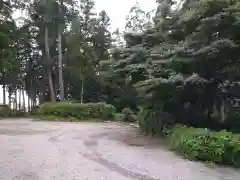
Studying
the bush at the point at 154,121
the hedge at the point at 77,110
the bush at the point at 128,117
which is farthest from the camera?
the bush at the point at 128,117

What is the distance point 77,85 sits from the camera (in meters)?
27.8

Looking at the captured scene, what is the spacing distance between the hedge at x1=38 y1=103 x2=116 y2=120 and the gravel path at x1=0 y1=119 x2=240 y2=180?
841 centimetres

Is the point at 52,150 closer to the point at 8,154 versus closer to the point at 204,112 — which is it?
the point at 8,154

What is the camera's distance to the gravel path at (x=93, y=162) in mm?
5671

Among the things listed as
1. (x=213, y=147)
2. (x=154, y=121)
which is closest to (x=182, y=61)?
(x=154, y=121)

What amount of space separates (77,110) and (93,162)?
1159 cm

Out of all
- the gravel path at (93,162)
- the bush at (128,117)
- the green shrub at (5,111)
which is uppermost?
the green shrub at (5,111)

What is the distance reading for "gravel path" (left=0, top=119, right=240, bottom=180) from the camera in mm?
5671

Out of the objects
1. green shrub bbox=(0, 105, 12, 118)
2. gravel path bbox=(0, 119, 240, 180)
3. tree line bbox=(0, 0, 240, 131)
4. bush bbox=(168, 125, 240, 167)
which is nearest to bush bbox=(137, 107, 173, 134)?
tree line bbox=(0, 0, 240, 131)

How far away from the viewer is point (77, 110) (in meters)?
18.1

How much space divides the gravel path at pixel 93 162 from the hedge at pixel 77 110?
27.6 ft

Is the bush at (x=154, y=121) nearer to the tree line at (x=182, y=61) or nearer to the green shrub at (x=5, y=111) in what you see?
the tree line at (x=182, y=61)

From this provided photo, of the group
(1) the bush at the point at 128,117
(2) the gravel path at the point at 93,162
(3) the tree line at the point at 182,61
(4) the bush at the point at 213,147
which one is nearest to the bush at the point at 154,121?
(3) the tree line at the point at 182,61

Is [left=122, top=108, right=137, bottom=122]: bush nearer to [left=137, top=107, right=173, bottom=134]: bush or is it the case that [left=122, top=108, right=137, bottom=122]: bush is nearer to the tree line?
the tree line
